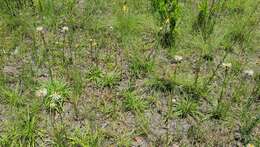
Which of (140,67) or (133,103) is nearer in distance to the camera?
(133,103)

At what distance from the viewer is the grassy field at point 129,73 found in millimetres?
3408

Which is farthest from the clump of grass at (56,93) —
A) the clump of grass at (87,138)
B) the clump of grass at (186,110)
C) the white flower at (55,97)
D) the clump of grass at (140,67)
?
the clump of grass at (186,110)

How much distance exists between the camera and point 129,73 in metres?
4.06

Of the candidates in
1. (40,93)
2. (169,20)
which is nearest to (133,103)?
(40,93)

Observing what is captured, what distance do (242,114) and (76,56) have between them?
6.33 feet

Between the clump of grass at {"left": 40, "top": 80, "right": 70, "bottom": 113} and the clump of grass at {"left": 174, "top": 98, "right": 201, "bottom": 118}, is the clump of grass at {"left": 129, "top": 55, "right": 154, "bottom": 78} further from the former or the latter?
the clump of grass at {"left": 40, "top": 80, "right": 70, "bottom": 113}

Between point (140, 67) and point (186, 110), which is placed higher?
point (140, 67)

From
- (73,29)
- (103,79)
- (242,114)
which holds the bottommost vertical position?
(242,114)

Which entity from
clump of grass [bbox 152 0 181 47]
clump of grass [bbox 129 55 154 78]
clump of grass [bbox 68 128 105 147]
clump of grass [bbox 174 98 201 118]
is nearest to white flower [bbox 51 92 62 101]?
clump of grass [bbox 68 128 105 147]

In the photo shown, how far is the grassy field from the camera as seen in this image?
341 centimetres

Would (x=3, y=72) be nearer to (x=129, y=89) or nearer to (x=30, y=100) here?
(x=30, y=100)

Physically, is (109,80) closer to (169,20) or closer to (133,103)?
(133,103)

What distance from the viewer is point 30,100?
11.9 feet

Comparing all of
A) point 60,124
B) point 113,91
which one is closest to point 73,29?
point 113,91
